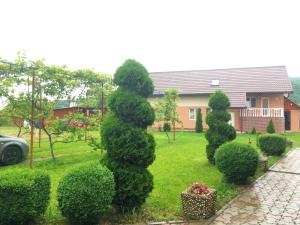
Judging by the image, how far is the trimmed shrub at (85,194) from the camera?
4820 millimetres

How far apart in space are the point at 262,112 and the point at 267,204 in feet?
73.0

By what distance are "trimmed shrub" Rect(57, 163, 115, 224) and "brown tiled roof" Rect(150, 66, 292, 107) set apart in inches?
940

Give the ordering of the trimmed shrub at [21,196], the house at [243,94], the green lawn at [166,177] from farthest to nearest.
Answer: the house at [243,94] < the green lawn at [166,177] < the trimmed shrub at [21,196]

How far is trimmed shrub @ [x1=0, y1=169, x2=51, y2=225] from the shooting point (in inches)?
181

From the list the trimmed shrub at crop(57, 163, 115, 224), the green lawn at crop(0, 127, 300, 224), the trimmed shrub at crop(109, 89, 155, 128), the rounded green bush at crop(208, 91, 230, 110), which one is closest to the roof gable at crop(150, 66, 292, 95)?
the green lawn at crop(0, 127, 300, 224)

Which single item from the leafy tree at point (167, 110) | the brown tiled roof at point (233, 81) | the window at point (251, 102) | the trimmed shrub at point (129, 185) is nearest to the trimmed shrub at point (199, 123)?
the brown tiled roof at point (233, 81)

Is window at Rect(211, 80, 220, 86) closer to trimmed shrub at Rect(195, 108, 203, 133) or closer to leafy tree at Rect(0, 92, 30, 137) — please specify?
trimmed shrub at Rect(195, 108, 203, 133)

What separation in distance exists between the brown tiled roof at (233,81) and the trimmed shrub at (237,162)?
19.6 metres

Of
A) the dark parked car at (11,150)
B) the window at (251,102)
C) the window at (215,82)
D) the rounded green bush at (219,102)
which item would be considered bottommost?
the dark parked car at (11,150)

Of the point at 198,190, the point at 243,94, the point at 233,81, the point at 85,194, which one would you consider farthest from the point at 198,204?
the point at 233,81

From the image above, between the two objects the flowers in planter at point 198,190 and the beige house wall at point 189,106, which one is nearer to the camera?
the flowers in planter at point 198,190

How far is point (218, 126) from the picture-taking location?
419 inches

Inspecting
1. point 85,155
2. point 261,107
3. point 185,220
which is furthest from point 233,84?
point 185,220

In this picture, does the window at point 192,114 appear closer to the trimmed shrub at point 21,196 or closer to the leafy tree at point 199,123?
the leafy tree at point 199,123
